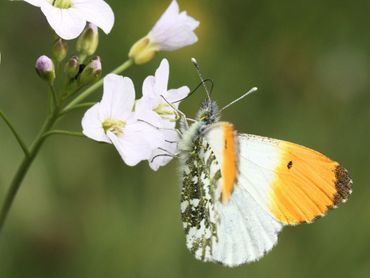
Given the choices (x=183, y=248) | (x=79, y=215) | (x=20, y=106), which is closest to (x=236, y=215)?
(x=183, y=248)

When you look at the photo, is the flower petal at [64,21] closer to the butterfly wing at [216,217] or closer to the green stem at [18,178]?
the green stem at [18,178]

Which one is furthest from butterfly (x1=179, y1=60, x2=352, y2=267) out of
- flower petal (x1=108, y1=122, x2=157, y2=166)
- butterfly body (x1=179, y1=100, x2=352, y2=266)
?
flower petal (x1=108, y1=122, x2=157, y2=166)

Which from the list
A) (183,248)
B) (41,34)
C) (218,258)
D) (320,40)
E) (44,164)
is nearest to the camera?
(218,258)

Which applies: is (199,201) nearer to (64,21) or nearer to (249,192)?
(249,192)

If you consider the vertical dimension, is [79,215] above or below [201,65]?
below

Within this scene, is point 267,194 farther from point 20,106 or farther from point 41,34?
point 41,34

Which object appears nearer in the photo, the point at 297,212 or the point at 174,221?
the point at 297,212

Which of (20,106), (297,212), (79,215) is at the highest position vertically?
(297,212)

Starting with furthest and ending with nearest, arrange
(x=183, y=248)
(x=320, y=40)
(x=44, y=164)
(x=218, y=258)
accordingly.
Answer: (x=320, y=40) → (x=44, y=164) → (x=183, y=248) → (x=218, y=258)

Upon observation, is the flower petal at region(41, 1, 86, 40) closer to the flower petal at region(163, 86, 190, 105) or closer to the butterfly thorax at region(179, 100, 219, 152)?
the flower petal at region(163, 86, 190, 105)
